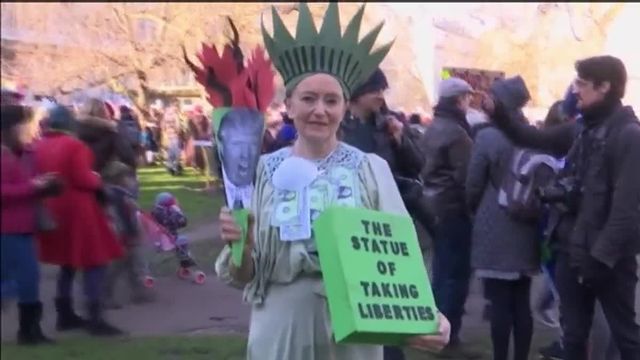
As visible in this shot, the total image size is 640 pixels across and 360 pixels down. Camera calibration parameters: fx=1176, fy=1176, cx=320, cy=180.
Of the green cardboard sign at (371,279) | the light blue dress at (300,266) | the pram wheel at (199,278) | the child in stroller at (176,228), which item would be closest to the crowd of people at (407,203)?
the light blue dress at (300,266)

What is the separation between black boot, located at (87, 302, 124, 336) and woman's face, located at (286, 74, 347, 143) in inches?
222

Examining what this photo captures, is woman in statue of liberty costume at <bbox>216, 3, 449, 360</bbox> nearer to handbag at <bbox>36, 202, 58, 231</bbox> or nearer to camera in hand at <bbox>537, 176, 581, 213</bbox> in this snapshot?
camera in hand at <bbox>537, 176, 581, 213</bbox>

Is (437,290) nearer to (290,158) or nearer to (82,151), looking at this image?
(82,151)

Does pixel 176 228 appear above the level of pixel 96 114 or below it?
below

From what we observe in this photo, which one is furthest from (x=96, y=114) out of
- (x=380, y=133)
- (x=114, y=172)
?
(x=380, y=133)

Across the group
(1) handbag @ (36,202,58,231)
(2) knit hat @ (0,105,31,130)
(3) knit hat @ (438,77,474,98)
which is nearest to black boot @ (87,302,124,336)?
(1) handbag @ (36,202,58,231)

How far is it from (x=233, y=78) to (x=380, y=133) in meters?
3.42

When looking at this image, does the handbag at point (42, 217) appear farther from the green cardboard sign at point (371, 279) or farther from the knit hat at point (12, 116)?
the green cardboard sign at point (371, 279)

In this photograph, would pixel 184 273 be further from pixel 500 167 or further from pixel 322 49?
pixel 322 49

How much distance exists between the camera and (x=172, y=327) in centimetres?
908

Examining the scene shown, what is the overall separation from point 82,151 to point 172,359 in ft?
5.36

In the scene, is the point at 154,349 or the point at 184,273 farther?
the point at 184,273

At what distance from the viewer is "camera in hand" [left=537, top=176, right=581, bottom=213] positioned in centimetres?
576

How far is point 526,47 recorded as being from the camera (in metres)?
38.8
